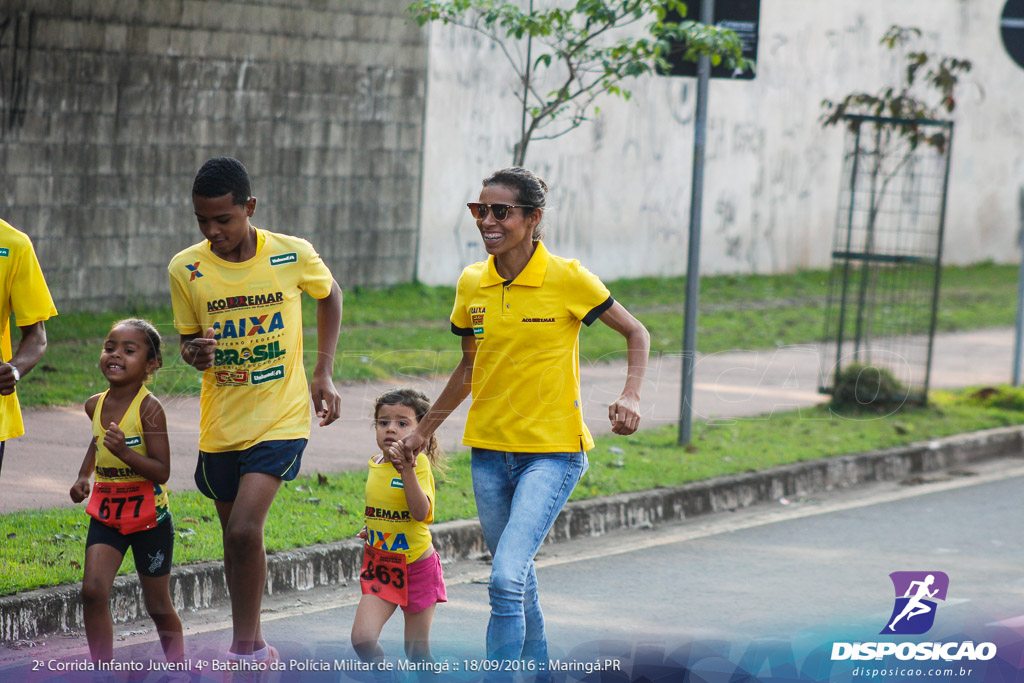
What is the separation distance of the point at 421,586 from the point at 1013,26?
7.85m

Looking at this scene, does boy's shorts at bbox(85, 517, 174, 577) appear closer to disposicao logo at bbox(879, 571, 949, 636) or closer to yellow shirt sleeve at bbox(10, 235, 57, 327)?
yellow shirt sleeve at bbox(10, 235, 57, 327)

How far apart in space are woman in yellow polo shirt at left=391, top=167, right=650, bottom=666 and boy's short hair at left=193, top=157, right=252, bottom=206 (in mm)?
789

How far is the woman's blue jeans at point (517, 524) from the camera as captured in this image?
3896mm

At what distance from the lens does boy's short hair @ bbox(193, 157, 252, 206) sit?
163 inches

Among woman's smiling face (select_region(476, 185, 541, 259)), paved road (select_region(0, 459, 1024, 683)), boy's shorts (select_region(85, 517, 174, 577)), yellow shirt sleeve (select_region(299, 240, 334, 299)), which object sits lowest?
paved road (select_region(0, 459, 1024, 683))

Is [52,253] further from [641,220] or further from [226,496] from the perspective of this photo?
[641,220]

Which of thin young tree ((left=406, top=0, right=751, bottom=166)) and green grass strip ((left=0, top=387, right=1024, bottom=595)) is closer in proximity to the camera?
green grass strip ((left=0, top=387, right=1024, bottom=595))

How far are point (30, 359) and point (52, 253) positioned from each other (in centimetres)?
682

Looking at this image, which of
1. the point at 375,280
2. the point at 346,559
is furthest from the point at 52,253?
the point at 346,559

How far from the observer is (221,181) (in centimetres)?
415

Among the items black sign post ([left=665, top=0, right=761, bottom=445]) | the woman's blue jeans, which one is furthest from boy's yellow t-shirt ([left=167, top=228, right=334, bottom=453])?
black sign post ([left=665, top=0, right=761, bottom=445])

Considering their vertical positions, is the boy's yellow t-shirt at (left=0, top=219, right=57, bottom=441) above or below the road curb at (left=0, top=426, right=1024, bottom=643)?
above

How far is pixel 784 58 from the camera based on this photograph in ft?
59.9

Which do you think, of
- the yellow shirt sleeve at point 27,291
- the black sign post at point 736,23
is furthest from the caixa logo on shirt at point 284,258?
the black sign post at point 736,23
